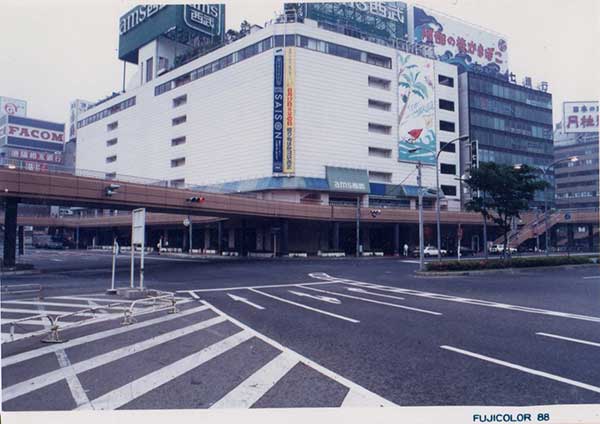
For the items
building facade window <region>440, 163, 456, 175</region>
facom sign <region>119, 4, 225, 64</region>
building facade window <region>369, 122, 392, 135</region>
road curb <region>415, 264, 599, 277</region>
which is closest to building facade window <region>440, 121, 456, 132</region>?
building facade window <region>440, 163, 456, 175</region>

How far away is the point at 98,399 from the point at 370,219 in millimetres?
44441

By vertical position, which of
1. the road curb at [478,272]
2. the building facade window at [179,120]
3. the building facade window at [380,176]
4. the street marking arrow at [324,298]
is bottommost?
the road curb at [478,272]

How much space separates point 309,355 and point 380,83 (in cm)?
5467

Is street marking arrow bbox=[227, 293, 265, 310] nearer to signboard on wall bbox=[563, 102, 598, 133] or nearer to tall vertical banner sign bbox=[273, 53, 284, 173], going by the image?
signboard on wall bbox=[563, 102, 598, 133]

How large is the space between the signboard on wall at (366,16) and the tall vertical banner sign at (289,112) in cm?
737

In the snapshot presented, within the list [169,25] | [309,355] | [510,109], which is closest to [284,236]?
[309,355]

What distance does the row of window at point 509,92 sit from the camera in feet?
226

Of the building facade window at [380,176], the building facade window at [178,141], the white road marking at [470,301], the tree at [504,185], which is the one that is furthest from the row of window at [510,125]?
the white road marking at [470,301]

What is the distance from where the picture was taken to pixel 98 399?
192 inches

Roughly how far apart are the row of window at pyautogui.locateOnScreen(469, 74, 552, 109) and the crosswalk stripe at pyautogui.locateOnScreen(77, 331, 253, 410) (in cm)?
7257

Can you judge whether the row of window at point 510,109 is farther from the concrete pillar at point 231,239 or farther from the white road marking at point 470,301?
the white road marking at point 470,301

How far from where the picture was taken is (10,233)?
25484mm

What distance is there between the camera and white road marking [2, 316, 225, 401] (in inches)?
203

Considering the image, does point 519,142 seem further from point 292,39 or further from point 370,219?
point 292,39
